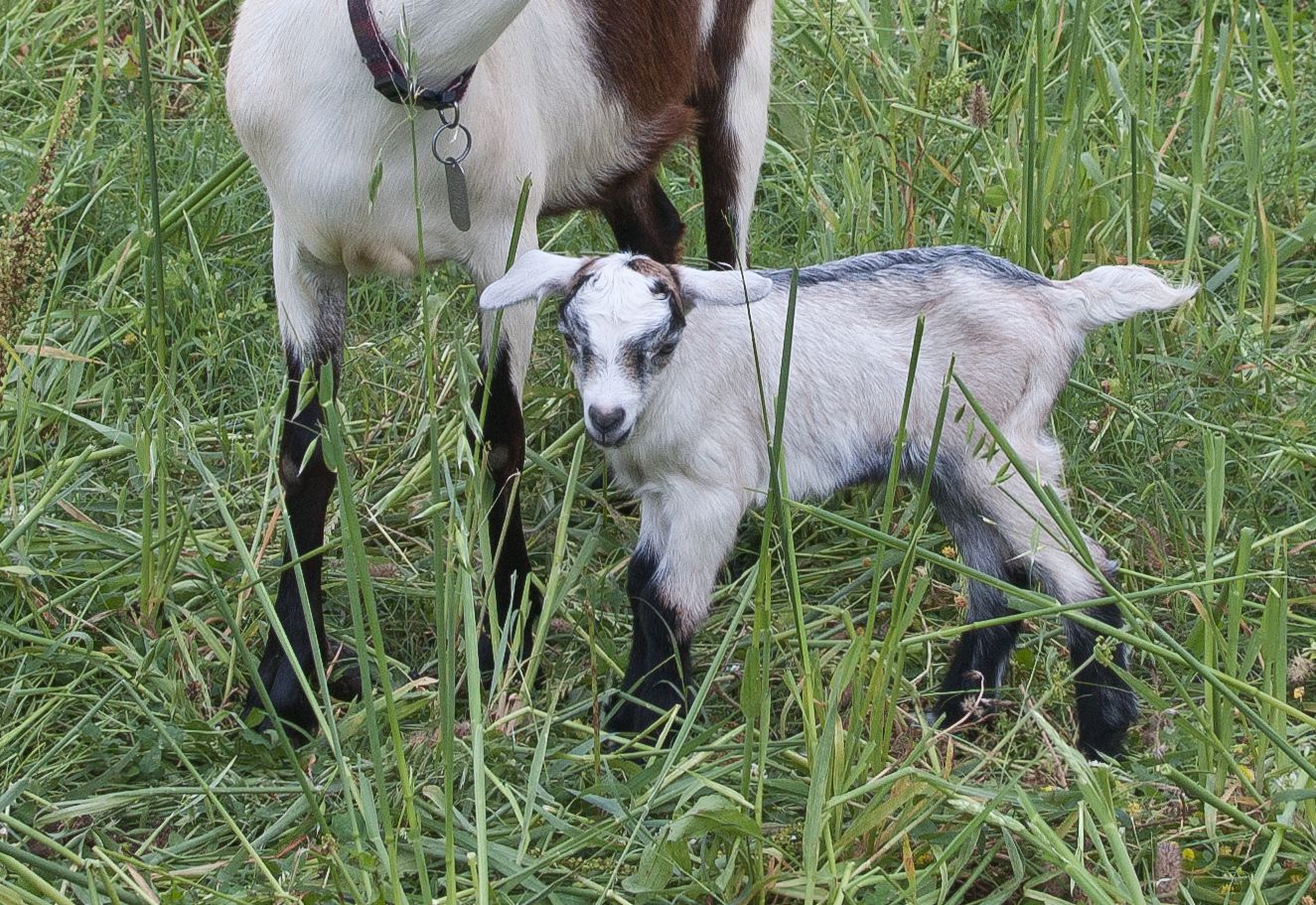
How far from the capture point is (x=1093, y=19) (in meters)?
5.00

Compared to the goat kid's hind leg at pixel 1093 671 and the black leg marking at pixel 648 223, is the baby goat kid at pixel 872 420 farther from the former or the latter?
the black leg marking at pixel 648 223

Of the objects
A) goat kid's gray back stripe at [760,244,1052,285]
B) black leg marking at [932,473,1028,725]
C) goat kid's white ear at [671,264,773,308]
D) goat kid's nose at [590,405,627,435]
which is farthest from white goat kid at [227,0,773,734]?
black leg marking at [932,473,1028,725]

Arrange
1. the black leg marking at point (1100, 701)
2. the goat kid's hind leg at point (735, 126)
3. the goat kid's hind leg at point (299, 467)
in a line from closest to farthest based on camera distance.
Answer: the black leg marking at point (1100, 701) → the goat kid's hind leg at point (299, 467) → the goat kid's hind leg at point (735, 126)

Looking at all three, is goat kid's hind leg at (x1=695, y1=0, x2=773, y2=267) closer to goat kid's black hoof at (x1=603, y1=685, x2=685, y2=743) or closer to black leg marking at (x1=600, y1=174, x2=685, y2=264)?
black leg marking at (x1=600, y1=174, x2=685, y2=264)

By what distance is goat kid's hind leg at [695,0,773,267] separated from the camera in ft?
13.9

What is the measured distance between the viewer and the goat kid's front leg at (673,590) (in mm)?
3102

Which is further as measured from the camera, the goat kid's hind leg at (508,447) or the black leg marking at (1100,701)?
the goat kid's hind leg at (508,447)

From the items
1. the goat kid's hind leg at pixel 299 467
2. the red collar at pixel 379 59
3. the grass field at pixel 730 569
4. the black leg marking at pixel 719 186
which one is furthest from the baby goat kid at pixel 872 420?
the black leg marking at pixel 719 186

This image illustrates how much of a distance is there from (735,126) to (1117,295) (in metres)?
1.39

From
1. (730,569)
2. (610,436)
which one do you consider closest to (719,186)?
(730,569)

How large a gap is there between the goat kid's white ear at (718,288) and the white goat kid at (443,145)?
0.37 m

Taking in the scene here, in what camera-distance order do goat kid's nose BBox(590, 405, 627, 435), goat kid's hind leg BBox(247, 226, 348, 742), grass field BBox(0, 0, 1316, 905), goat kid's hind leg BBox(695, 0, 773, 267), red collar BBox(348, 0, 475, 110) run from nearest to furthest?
1. grass field BBox(0, 0, 1316, 905)
2. goat kid's nose BBox(590, 405, 627, 435)
3. red collar BBox(348, 0, 475, 110)
4. goat kid's hind leg BBox(247, 226, 348, 742)
5. goat kid's hind leg BBox(695, 0, 773, 267)

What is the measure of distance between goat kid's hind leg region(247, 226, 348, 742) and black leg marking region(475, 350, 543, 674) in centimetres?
33

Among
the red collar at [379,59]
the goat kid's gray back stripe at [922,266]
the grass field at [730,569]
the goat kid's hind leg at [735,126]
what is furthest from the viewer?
the goat kid's hind leg at [735,126]
